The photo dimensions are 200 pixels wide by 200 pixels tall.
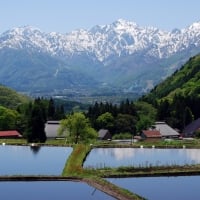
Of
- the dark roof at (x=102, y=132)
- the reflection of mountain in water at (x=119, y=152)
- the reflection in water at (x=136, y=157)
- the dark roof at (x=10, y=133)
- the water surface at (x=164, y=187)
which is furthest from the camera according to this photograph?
the dark roof at (x=102, y=132)

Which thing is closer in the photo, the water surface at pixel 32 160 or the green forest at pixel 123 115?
the water surface at pixel 32 160

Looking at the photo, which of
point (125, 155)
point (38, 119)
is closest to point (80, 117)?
point (38, 119)

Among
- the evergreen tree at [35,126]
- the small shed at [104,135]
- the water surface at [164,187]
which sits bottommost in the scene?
the small shed at [104,135]

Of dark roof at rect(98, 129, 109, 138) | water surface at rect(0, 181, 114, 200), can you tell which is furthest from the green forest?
water surface at rect(0, 181, 114, 200)

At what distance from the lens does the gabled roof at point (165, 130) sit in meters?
149

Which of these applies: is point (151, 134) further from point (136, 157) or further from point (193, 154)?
point (136, 157)

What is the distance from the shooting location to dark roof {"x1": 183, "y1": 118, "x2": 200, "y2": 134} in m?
153

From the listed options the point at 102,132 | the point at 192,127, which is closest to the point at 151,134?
the point at 102,132

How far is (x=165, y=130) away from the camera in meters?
151

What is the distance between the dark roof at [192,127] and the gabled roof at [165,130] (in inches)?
184

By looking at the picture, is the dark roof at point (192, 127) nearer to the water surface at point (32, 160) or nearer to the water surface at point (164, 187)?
the water surface at point (32, 160)

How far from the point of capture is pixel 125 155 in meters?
83.9

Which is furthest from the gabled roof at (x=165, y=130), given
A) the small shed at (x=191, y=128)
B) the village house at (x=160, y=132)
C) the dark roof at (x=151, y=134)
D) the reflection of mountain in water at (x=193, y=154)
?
the reflection of mountain in water at (x=193, y=154)

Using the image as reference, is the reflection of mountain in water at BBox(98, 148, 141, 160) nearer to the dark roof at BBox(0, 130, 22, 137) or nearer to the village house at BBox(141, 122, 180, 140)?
the dark roof at BBox(0, 130, 22, 137)
